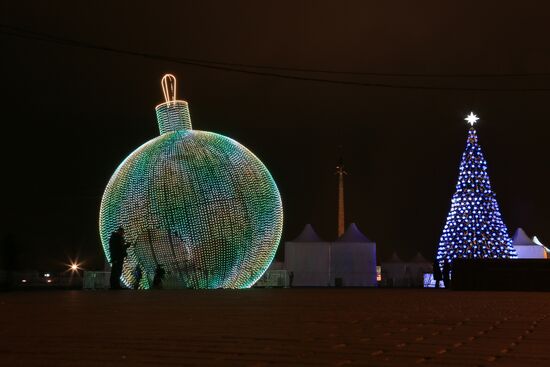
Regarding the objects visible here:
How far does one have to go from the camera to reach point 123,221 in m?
17.6

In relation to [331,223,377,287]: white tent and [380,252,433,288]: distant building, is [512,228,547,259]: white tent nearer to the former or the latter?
[380,252,433,288]: distant building

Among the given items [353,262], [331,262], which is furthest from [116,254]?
[353,262]

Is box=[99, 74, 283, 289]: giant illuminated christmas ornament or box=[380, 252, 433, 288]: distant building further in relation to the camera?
box=[380, 252, 433, 288]: distant building

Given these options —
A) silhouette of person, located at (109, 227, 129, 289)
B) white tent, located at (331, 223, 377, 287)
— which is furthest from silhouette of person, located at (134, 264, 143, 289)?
white tent, located at (331, 223, 377, 287)

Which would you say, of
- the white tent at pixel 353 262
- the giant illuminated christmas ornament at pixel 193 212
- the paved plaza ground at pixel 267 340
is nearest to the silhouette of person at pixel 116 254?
the giant illuminated christmas ornament at pixel 193 212

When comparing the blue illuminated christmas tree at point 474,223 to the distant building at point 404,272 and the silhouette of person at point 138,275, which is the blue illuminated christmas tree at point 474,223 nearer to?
the distant building at point 404,272

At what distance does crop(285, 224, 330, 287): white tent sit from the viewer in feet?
110

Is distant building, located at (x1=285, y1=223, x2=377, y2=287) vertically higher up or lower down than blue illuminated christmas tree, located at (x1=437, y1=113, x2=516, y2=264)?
lower down

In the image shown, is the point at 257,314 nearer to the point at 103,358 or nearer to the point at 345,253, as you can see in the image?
the point at 103,358

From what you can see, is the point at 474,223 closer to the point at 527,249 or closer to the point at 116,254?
the point at 527,249

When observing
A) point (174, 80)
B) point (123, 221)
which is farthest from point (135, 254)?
point (174, 80)

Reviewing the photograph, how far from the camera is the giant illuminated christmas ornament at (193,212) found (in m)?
16.9

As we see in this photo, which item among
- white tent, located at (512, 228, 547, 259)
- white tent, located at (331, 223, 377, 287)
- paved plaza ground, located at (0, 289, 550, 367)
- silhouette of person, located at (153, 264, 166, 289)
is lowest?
paved plaza ground, located at (0, 289, 550, 367)

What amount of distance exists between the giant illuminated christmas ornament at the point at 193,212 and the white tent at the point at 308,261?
1527cm
